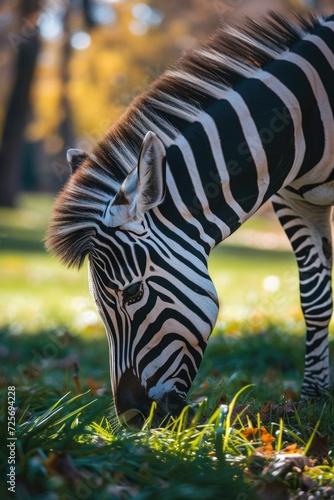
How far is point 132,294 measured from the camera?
3.24 m

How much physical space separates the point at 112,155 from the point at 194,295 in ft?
2.62

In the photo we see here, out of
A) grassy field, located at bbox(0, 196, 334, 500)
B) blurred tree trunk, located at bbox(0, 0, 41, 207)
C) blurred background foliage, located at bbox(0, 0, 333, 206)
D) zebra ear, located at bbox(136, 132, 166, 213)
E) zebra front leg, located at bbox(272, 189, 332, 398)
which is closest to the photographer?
grassy field, located at bbox(0, 196, 334, 500)

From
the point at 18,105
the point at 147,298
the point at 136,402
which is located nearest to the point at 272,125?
the point at 147,298

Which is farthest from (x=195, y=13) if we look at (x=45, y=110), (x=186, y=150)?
(x=186, y=150)

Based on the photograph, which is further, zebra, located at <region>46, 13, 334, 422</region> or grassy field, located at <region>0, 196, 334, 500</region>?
zebra, located at <region>46, 13, 334, 422</region>

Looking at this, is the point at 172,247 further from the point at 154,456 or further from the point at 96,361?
the point at 96,361

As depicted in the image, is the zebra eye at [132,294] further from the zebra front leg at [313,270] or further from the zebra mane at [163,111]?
the zebra front leg at [313,270]

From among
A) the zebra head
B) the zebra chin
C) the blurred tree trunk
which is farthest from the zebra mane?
the blurred tree trunk

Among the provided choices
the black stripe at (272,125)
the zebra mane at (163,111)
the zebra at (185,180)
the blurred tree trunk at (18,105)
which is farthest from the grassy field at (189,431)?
the blurred tree trunk at (18,105)

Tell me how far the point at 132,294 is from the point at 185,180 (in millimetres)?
624

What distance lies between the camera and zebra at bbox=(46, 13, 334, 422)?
10.7ft

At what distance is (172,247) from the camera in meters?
3.33

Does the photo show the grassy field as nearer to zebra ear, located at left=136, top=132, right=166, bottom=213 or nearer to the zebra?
the zebra

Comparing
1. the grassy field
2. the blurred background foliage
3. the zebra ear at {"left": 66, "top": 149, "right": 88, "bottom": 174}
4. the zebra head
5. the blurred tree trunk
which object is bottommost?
the grassy field
